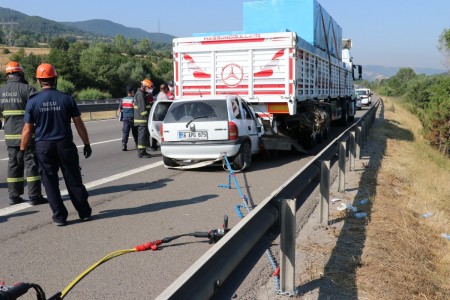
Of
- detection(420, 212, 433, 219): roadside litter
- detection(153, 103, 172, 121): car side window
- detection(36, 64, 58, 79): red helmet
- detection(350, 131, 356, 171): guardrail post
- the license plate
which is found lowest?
detection(420, 212, 433, 219): roadside litter

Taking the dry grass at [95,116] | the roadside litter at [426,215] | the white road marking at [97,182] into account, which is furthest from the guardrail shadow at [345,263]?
the dry grass at [95,116]

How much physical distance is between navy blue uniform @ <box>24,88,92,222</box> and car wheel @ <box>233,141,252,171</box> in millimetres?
4125

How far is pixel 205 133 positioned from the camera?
30.2ft

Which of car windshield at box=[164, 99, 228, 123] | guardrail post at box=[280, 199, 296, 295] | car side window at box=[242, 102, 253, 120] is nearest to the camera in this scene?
guardrail post at box=[280, 199, 296, 295]

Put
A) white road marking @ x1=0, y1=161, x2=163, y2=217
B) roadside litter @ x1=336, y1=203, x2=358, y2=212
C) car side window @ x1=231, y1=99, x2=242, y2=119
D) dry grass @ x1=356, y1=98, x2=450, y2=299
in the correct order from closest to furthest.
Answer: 1. dry grass @ x1=356, y1=98, x2=450, y2=299
2. roadside litter @ x1=336, y1=203, x2=358, y2=212
3. white road marking @ x1=0, y1=161, x2=163, y2=217
4. car side window @ x1=231, y1=99, x2=242, y2=119

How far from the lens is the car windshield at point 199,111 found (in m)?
9.34

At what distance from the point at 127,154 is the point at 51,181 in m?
6.59

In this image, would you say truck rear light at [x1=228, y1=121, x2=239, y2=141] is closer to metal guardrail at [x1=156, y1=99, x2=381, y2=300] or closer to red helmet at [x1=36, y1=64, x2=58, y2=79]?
red helmet at [x1=36, y1=64, x2=58, y2=79]

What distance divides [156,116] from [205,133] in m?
2.50

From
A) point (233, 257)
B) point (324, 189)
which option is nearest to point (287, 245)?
point (233, 257)

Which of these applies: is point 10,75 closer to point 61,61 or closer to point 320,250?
point 320,250

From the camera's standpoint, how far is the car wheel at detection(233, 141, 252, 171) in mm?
9344

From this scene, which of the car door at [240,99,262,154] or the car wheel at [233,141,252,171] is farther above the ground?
the car door at [240,99,262,154]

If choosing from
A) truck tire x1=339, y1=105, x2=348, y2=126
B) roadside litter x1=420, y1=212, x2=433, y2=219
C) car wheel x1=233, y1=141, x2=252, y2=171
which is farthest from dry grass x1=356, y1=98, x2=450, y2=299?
truck tire x1=339, y1=105, x2=348, y2=126
